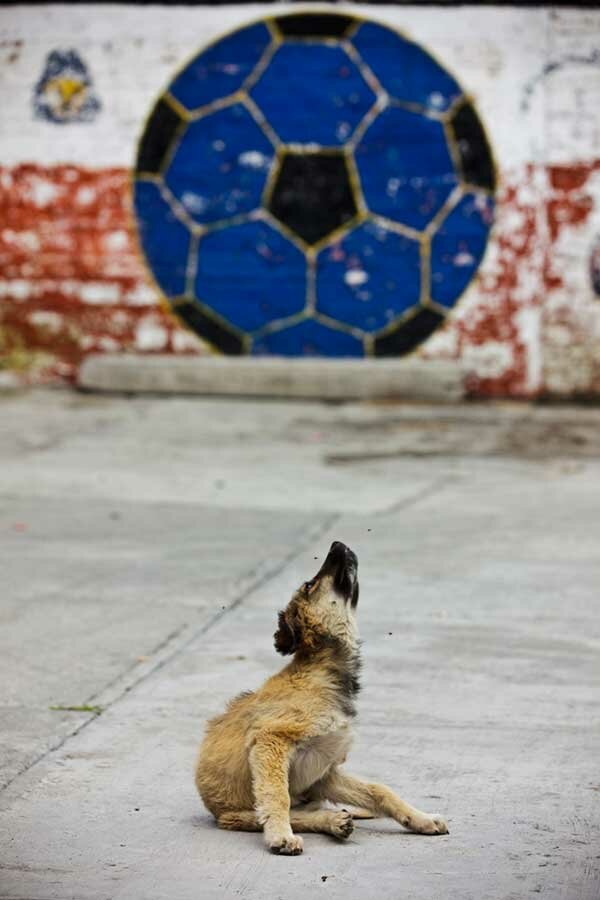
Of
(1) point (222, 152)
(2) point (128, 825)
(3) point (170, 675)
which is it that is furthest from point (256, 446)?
(2) point (128, 825)

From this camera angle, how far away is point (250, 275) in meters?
13.1

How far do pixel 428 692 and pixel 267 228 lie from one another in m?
7.95

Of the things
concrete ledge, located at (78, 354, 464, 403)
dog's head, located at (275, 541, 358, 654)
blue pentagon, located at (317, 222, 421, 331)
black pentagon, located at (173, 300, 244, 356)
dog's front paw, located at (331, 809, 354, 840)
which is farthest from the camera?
black pentagon, located at (173, 300, 244, 356)

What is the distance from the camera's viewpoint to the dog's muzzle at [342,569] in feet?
13.7

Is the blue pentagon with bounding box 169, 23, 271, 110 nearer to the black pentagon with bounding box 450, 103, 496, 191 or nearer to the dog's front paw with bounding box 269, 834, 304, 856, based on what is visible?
the black pentagon with bounding box 450, 103, 496, 191

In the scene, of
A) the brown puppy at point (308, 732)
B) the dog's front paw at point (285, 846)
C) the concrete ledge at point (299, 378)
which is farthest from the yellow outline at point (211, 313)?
the dog's front paw at point (285, 846)

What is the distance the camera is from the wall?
12.8 m

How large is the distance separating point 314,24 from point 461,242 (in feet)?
6.57

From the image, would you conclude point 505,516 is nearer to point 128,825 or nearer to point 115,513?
point 115,513

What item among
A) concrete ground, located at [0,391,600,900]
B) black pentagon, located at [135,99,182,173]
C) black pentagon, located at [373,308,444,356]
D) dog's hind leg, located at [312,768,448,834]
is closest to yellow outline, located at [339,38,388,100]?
black pentagon, located at [135,99,182,173]

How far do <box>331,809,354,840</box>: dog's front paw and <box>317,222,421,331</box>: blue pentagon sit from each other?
9.04 metres

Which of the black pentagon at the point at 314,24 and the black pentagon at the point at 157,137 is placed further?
the black pentagon at the point at 157,137

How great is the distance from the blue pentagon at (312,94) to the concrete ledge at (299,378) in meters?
1.76

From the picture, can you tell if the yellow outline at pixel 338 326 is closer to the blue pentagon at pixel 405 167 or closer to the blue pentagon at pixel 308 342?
the blue pentagon at pixel 308 342
